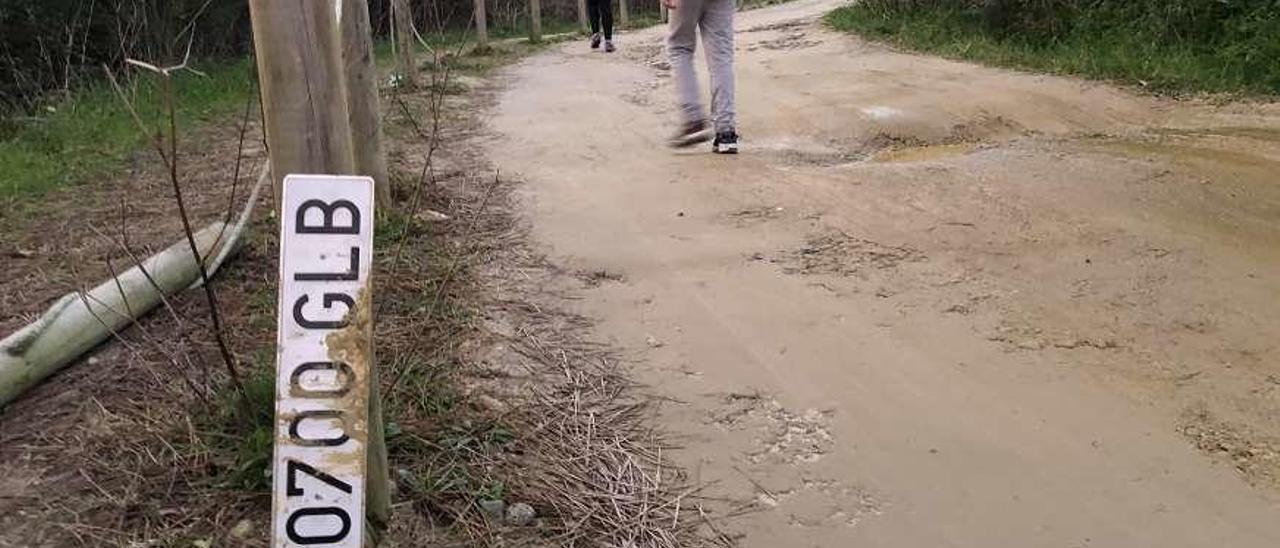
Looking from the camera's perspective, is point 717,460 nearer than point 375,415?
No

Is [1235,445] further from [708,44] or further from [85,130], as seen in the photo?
[85,130]

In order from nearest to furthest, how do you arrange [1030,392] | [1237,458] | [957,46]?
[1237,458] < [1030,392] < [957,46]

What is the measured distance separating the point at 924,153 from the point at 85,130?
5.14 metres

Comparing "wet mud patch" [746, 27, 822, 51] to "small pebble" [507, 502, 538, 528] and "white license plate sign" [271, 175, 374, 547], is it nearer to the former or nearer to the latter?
"small pebble" [507, 502, 538, 528]

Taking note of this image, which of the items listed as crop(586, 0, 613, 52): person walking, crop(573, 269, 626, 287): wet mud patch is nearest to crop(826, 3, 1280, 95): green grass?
crop(586, 0, 613, 52): person walking

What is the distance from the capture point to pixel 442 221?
4398mm

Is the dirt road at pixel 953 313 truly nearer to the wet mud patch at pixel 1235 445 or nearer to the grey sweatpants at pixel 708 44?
the wet mud patch at pixel 1235 445

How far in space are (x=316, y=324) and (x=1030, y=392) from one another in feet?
6.21

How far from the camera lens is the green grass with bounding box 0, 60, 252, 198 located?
5594 millimetres

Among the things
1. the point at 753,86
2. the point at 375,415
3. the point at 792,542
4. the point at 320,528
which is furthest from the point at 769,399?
the point at 753,86

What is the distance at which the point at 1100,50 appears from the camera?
8.54 metres

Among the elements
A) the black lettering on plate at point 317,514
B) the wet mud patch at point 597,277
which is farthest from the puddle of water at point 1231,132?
the black lettering on plate at point 317,514

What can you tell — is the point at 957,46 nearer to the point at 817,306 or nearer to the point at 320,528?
the point at 817,306

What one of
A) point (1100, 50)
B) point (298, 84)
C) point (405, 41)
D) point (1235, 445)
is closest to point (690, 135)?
point (1235, 445)
